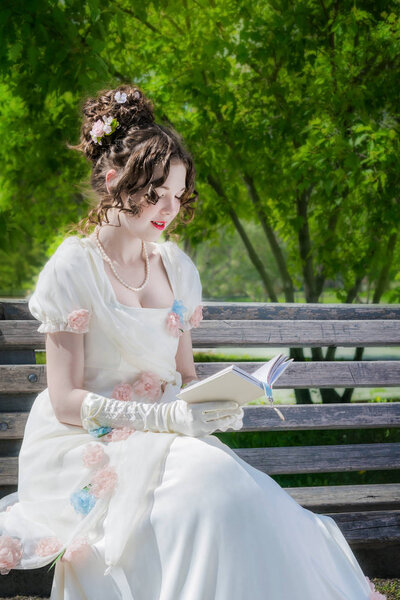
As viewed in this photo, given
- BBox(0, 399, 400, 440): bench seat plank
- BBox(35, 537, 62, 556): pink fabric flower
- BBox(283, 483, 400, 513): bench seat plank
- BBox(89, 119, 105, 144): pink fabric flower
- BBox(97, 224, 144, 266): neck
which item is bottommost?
BBox(283, 483, 400, 513): bench seat plank

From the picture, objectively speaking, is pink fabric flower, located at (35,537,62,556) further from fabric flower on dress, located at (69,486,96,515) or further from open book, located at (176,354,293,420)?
open book, located at (176,354,293,420)

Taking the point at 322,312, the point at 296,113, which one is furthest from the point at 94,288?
the point at 296,113

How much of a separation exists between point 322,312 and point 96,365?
1.40m

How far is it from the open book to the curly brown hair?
64cm

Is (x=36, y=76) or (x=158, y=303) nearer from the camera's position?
(x=158, y=303)

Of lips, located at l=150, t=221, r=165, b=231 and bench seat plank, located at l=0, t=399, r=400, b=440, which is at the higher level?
lips, located at l=150, t=221, r=165, b=231

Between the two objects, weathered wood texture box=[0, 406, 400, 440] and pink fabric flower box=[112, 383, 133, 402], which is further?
weathered wood texture box=[0, 406, 400, 440]

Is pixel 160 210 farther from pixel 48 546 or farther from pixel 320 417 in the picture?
pixel 320 417

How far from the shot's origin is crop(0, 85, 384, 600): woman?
1683 millimetres

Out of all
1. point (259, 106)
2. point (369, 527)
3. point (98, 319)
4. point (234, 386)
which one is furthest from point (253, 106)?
point (234, 386)

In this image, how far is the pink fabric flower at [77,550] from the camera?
181 centimetres

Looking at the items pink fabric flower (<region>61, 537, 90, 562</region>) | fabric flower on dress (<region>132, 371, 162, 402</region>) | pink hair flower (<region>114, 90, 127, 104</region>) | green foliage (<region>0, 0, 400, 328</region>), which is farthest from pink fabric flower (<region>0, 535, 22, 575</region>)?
green foliage (<region>0, 0, 400, 328</region>)

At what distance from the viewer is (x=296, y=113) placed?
4.69 metres

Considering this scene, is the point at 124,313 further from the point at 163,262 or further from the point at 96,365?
the point at 163,262
